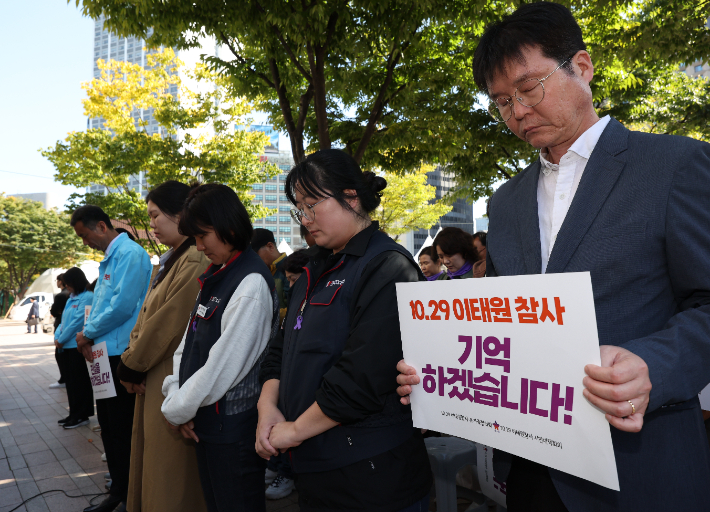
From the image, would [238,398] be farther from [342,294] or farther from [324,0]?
[324,0]

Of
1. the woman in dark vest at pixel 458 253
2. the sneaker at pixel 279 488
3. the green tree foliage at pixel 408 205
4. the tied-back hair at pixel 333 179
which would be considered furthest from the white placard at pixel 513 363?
the green tree foliage at pixel 408 205

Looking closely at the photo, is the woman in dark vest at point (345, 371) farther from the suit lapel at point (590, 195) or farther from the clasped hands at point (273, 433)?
the suit lapel at point (590, 195)

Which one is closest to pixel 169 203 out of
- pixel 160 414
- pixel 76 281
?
pixel 160 414

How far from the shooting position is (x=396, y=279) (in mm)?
1670

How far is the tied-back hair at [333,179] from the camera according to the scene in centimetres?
184

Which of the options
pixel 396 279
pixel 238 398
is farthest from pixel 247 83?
pixel 396 279

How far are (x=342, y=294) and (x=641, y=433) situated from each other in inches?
38.2

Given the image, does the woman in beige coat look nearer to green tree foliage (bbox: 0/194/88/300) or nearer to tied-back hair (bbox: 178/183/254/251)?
tied-back hair (bbox: 178/183/254/251)

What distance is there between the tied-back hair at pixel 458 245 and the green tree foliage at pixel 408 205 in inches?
597

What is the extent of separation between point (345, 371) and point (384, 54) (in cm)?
650

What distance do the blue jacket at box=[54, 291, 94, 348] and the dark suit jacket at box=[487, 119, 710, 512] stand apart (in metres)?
6.36

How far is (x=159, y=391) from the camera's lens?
2949mm

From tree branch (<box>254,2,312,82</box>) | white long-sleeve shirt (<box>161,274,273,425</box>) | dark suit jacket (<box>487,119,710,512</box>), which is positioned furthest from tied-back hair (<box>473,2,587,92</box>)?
tree branch (<box>254,2,312,82</box>)

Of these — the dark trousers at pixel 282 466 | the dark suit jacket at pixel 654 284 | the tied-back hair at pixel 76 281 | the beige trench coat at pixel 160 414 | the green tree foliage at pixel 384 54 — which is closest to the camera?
the dark suit jacket at pixel 654 284
